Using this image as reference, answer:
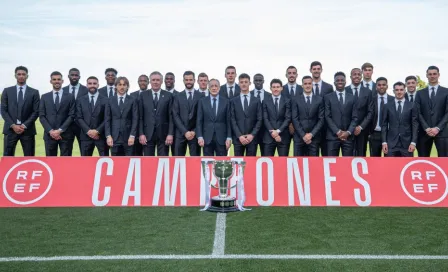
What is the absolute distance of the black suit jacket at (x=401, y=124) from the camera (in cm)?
872

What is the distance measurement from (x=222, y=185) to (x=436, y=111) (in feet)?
15.2

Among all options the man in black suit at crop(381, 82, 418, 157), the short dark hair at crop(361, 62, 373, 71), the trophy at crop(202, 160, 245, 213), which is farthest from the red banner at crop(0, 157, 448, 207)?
the short dark hair at crop(361, 62, 373, 71)

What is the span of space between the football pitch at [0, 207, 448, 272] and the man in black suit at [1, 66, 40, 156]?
7.35 feet

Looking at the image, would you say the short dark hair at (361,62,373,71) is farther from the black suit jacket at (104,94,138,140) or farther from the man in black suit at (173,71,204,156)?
the black suit jacket at (104,94,138,140)

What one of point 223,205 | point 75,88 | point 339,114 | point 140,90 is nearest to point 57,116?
A: point 75,88

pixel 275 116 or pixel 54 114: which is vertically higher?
pixel 54 114

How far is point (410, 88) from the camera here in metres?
9.45

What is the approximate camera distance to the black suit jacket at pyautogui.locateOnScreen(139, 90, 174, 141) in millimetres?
9227

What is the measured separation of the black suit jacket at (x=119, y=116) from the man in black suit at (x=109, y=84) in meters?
0.90

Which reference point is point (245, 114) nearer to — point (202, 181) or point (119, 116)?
point (202, 181)

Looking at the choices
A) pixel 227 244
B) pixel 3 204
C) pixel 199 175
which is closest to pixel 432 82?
pixel 199 175

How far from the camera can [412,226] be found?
6324 mm

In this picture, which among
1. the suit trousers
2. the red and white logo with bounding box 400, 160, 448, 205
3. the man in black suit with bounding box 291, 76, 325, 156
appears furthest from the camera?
the suit trousers

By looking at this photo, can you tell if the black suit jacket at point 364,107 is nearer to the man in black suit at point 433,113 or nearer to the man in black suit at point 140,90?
the man in black suit at point 433,113
